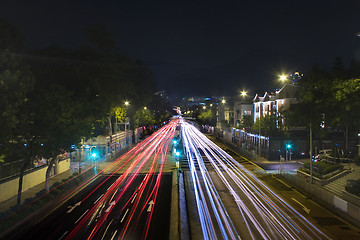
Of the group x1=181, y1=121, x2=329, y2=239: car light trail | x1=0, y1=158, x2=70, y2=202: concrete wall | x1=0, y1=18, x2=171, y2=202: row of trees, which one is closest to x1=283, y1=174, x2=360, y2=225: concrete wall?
x1=181, y1=121, x2=329, y2=239: car light trail

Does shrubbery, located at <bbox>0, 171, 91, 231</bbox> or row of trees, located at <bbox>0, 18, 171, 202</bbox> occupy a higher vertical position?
row of trees, located at <bbox>0, 18, 171, 202</bbox>

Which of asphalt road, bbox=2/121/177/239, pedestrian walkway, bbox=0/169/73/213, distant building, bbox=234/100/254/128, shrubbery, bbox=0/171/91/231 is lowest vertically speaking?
asphalt road, bbox=2/121/177/239

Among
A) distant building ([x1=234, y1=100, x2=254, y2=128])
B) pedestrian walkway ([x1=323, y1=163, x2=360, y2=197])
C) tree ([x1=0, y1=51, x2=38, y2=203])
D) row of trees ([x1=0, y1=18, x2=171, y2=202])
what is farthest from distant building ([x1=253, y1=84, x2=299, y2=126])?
tree ([x1=0, y1=51, x2=38, y2=203])

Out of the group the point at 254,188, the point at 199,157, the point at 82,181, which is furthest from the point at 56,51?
the point at 199,157

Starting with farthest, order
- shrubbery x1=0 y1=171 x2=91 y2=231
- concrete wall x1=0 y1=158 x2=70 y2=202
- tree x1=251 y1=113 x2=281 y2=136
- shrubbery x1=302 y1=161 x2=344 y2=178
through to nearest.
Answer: tree x1=251 y1=113 x2=281 y2=136 → shrubbery x1=302 y1=161 x2=344 y2=178 → concrete wall x1=0 y1=158 x2=70 y2=202 → shrubbery x1=0 y1=171 x2=91 y2=231

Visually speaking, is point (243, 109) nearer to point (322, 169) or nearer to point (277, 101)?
point (277, 101)

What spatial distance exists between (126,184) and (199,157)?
1780 centimetres

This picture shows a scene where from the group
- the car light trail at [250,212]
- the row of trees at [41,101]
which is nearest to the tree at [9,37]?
the row of trees at [41,101]

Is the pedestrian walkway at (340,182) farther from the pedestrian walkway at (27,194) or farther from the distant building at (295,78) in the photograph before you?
the pedestrian walkway at (27,194)

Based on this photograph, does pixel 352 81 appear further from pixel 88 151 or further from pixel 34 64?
pixel 88 151

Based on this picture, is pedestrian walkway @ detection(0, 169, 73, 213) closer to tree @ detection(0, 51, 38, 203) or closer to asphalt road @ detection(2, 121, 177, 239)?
asphalt road @ detection(2, 121, 177, 239)

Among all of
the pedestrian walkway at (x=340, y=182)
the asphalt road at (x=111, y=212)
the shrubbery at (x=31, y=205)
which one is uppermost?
the pedestrian walkway at (x=340, y=182)

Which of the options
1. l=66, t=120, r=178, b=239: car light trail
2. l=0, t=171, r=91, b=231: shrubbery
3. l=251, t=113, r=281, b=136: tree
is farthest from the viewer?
l=251, t=113, r=281, b=136: tree

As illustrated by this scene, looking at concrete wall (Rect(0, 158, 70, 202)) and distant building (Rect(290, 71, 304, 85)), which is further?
distant building (Rect(290, 71, 304, 85))
